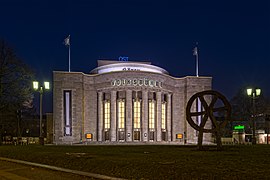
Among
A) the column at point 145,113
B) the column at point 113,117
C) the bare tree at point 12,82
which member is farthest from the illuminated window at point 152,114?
the bare tree at point 12,82

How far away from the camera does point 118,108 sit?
239 ft

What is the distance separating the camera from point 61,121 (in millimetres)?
72688

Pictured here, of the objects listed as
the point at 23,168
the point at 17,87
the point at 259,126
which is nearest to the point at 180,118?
the point at 259,126

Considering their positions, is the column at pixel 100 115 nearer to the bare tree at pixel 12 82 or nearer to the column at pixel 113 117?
the column at pixel 113 117

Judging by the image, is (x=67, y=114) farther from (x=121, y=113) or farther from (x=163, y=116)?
(x=163, y=116)

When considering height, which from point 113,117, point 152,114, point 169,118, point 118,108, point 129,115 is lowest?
point 169,118

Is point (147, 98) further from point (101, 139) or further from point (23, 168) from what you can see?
point (23, 168)

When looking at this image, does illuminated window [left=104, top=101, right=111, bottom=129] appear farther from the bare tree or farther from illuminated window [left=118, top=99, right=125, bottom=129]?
the bare tree

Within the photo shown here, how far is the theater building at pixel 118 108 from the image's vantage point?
234 ft

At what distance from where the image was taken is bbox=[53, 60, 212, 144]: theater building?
71.2m

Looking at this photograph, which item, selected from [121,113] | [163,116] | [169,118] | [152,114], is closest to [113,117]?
[121,113]

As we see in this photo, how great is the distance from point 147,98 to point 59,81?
63.3ft

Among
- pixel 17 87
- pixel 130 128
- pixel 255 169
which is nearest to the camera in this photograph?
pixel 255 169

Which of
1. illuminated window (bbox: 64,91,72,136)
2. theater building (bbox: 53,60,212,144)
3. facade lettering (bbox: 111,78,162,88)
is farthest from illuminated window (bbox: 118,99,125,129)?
illuminated window (bbox: 64,91,72,136)
